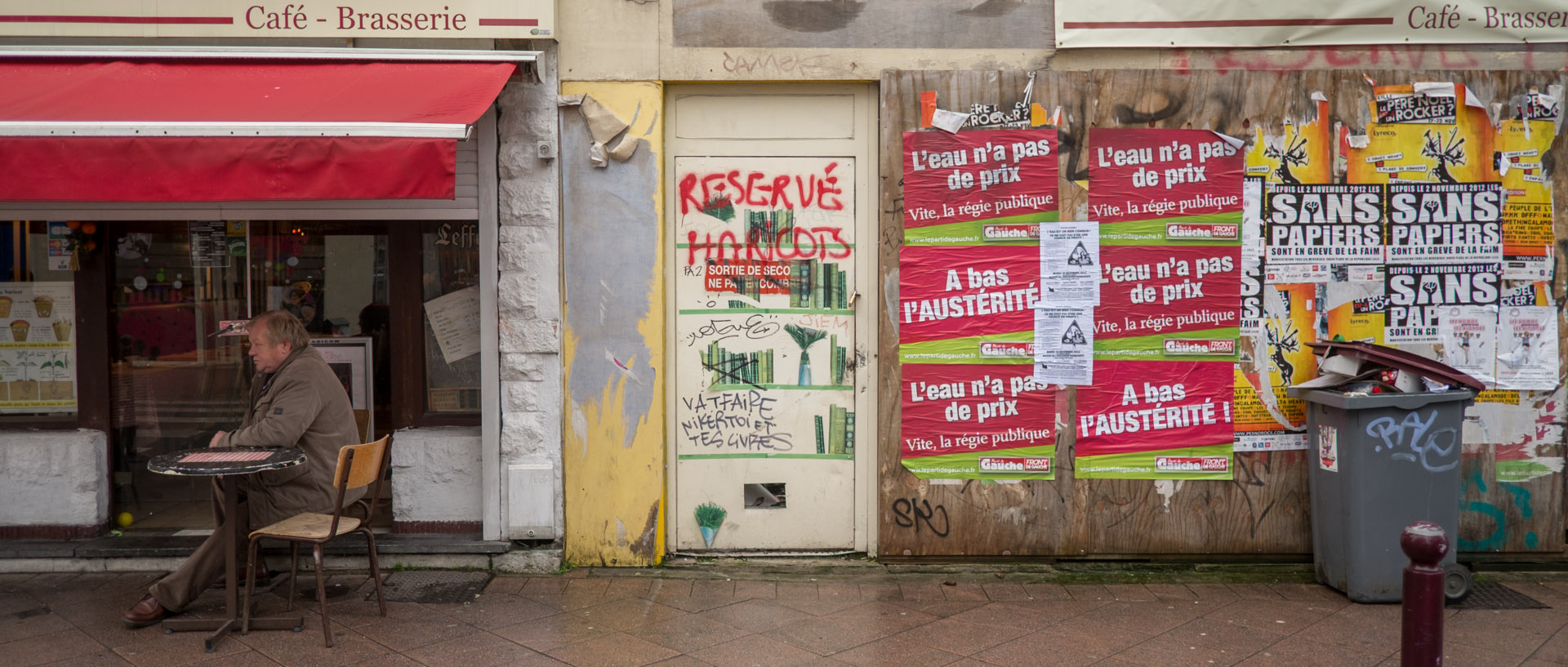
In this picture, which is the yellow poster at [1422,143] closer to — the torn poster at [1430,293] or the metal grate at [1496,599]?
the torn poster at [1430,293]

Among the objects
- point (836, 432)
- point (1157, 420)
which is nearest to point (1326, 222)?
point (1157, 420)

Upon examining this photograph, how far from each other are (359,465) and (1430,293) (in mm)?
5727

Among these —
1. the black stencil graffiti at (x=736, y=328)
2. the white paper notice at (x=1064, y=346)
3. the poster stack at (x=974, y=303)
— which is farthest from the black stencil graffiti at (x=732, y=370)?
the white paper notice at (x=1064, y=346)

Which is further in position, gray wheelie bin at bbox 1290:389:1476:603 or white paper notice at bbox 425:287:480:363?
white paper notice at bbox 425:287:480:363

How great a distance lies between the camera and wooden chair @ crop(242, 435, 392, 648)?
4.52 metres

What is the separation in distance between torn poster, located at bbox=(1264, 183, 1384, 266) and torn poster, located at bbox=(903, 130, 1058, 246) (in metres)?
1.25

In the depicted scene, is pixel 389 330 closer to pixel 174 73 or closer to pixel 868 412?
pixel 174 73

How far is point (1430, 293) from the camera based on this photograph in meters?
5.79

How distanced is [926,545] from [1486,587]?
2993mm

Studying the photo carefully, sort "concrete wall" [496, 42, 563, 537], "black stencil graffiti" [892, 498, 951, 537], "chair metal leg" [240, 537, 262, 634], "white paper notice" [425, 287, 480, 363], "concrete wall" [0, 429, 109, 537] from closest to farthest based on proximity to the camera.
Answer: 1. "chair metal leg" [240, 537, 262, 634]
2. "concrete wall" [496, 42, 563, 537]
3. "black stencil graffiti" [892, 498, 951, 537]
4. "concrete wall" [0, 429, 109, 537]
5. "white paper notice" [425, 287, 480, 363]

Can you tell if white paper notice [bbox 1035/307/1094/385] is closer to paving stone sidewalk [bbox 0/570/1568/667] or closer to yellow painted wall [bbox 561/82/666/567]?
paving stone sidewalk [bbox 0/570/1568/667]

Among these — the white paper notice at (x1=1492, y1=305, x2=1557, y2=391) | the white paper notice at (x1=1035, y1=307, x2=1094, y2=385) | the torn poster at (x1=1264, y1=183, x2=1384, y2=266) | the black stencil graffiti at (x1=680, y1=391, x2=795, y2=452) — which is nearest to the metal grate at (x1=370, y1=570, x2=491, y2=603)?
the black stencil graffiti at (x1=680, y1=391, x2=795, y2=452)

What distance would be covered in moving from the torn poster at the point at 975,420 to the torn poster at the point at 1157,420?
224mm

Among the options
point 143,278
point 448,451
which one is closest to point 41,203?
point 143,278
